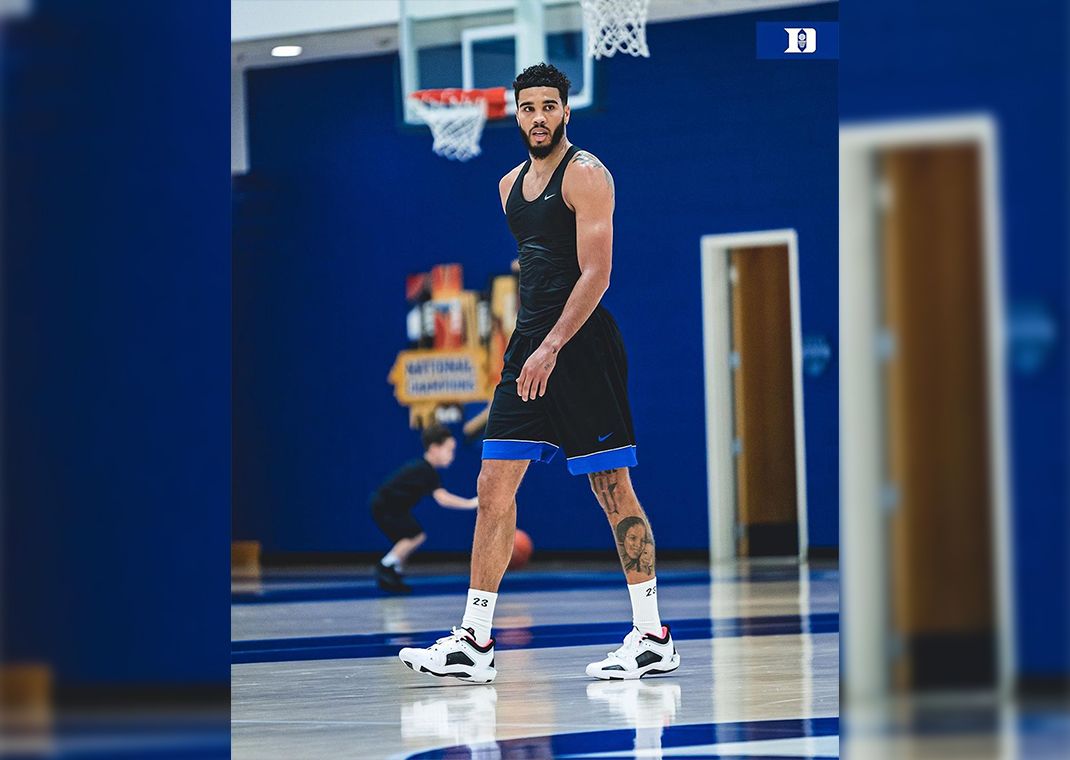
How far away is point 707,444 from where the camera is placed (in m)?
13.5

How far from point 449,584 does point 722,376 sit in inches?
147

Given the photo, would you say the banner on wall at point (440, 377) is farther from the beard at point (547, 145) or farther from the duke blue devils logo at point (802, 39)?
the duke blue devils logo at point (802, 39)

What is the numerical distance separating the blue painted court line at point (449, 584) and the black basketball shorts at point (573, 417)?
4770 millimetres

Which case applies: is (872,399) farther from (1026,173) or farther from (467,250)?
(467,250)

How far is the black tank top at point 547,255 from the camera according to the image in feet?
15.3

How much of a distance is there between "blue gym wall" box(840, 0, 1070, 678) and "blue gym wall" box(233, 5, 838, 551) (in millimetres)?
11861

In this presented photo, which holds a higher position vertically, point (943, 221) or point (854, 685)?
point (943, 221)

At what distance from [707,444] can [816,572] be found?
2.22 metres

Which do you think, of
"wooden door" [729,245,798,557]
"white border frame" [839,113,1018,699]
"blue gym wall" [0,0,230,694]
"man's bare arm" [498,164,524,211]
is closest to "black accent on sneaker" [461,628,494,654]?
"man's bare arm" [498,164,524,211]

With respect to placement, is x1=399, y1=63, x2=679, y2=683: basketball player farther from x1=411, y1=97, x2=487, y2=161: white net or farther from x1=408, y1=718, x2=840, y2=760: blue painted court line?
x1=411, y1=97, x2=487, y2=161: white net

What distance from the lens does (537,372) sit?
4.48m

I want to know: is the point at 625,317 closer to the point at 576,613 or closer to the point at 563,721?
the point at 576,613

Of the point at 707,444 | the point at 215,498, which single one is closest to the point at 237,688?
the point at 215,498

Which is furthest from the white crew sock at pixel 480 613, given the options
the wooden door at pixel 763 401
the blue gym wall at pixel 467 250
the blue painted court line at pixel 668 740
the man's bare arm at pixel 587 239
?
the wooden door at pixel 763 401
